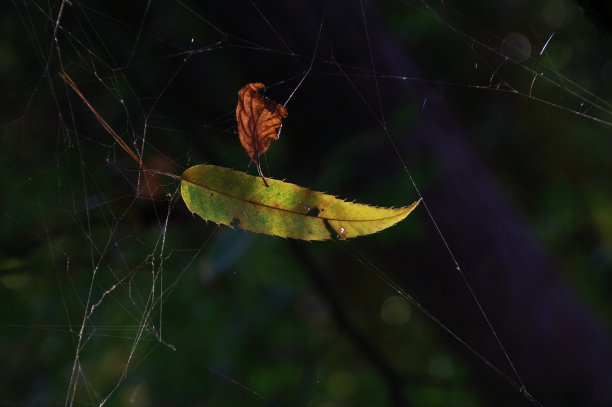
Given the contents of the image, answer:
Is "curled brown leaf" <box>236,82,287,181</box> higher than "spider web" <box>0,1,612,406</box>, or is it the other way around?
"curled brown leaf" <box>236,82,287,181</box>

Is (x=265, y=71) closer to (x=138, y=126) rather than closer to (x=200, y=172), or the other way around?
(x=138, y=126)

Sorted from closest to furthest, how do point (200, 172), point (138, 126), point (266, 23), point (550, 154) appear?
point (200, 172), point (266, 23), point (138, 126), point (550, 154)

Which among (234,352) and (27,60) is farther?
(27,60)

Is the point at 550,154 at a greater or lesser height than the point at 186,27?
lesser

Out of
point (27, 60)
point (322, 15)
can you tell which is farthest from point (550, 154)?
point (27, 60)

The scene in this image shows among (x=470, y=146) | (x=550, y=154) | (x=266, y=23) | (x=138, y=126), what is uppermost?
(x=266, y=23)

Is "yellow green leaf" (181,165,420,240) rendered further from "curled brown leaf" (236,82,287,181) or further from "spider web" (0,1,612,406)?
"spider web" (0,1,612,406)

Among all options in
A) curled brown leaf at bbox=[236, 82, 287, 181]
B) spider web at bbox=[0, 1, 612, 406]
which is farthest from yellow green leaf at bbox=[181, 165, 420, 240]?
spider web at bbox=[0, 1, 612, 406]
